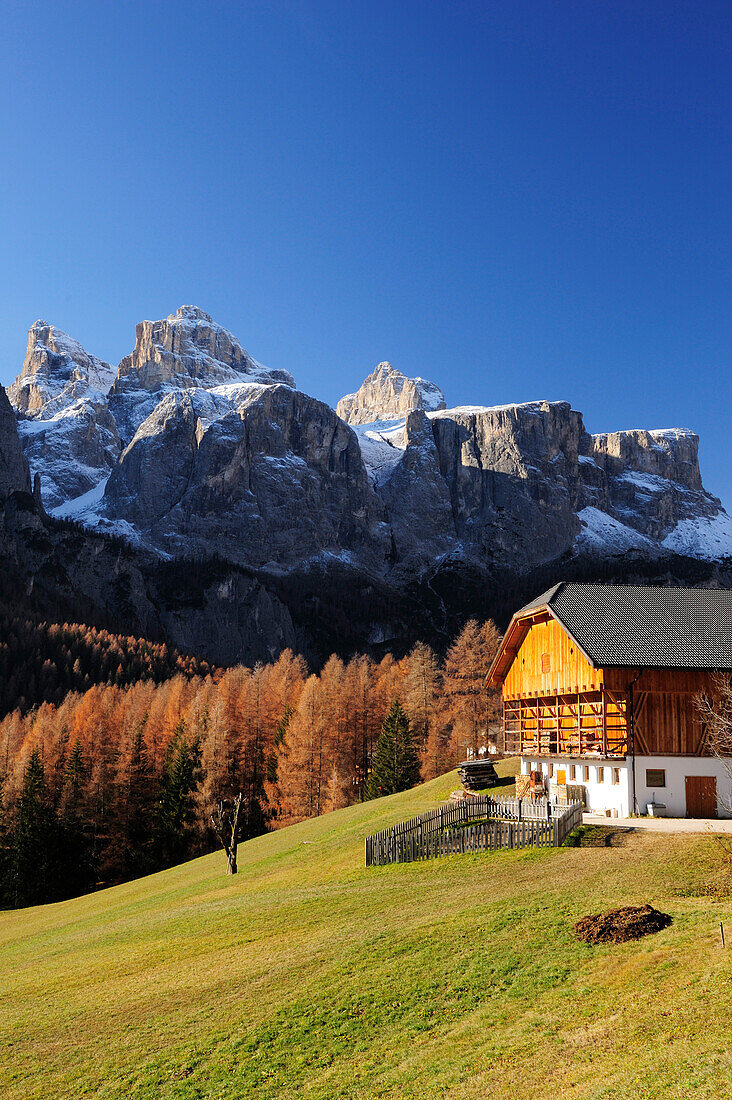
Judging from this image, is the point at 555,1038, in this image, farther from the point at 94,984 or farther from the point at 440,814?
the point at 440,814

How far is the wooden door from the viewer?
3719 centimetres

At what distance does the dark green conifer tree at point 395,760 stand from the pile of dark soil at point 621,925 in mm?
53936

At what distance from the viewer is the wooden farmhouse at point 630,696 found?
3803 cm

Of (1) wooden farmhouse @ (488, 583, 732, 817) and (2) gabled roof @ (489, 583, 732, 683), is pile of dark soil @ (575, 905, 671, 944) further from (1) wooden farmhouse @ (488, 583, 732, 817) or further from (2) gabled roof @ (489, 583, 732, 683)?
(2) gabled roof @ (489, 583, 732, 683)

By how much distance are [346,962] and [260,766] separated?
73638mm

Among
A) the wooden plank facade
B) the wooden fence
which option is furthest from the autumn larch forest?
the wooden fence

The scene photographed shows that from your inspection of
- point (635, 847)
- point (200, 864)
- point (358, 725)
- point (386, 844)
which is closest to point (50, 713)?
point (358, 725)

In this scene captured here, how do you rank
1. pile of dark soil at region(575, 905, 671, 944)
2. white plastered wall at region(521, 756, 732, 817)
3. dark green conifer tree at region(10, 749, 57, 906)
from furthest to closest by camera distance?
dark green conifer tree at region(10, 749, 57, 906), white plastered wall at region(521, 756, 732, 817), pile of dark soil at region(575, 905, 671, 944)

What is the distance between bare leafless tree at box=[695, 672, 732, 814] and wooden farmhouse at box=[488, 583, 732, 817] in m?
0.34

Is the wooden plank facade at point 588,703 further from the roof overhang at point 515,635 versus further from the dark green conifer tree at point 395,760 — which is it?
the dark green conifer tree at point 395,760

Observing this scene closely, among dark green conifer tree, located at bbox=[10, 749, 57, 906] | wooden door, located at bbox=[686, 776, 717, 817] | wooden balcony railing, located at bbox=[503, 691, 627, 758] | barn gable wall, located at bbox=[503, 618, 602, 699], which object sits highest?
barn gable wall, located at bbox=[503, 618, 602, 699]

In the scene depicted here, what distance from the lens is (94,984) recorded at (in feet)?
80.7

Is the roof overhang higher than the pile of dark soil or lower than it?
higher

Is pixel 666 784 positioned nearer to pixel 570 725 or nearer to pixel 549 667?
pixel 570 725
